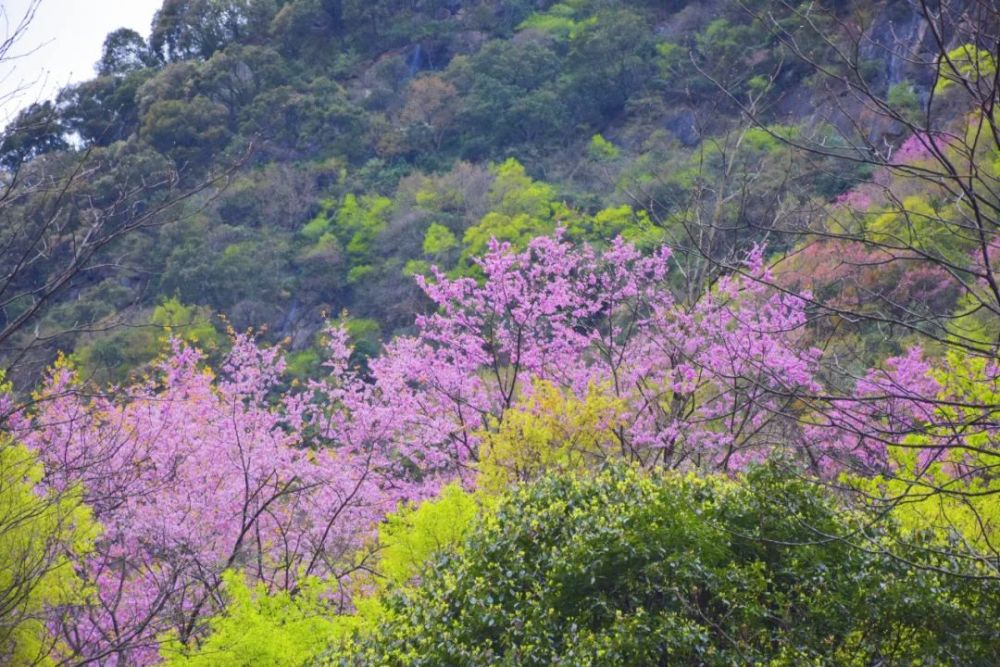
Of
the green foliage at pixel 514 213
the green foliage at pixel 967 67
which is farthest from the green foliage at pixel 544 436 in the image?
the green foliage at pixel 514 213

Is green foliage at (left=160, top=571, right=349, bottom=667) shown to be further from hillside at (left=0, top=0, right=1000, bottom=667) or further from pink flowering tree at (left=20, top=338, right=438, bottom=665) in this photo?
pink flowering tree at (left=20, top=338, right=438, bottom=665)

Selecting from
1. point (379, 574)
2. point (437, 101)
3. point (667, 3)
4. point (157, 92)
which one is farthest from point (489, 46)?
point (379, 574)

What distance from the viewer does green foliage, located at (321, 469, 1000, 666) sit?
16.1 feet

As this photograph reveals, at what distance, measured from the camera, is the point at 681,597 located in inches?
195

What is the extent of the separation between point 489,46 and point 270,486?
1627 inches

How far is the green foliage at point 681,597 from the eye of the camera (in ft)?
16.1

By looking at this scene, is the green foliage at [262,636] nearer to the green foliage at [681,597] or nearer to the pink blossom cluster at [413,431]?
the green foliage at [681,597]

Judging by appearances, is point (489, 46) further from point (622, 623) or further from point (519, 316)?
point (622, 623)

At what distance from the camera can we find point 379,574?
8836 mm

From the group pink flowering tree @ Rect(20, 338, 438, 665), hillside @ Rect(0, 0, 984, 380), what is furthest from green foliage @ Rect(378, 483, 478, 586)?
hillside @ Rect(0, 0, 984, 380)

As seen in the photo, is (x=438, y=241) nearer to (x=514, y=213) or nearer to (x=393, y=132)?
(x=514, y=213)

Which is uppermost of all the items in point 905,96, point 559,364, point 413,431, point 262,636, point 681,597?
point 905,96

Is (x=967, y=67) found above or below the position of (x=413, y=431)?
below

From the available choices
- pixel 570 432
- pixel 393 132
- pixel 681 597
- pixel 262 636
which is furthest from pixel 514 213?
pixel 681 597
